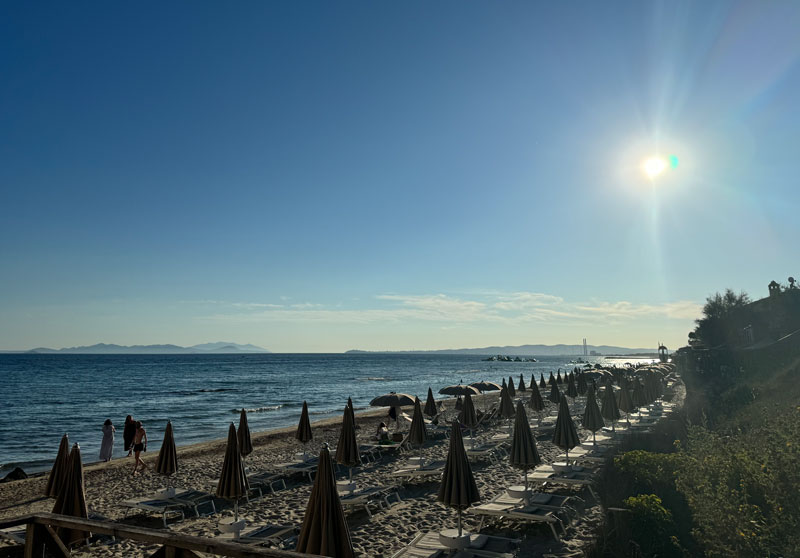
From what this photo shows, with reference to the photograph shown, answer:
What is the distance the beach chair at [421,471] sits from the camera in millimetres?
11523

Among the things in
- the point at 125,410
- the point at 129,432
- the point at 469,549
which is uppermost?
the point at 469,549

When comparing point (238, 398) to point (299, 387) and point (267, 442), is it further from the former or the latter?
point (267, 442)

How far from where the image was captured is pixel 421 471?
11.5 meters

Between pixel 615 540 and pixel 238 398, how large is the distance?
45.8 m

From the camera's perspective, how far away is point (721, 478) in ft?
22.6

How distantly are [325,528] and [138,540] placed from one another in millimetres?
2169

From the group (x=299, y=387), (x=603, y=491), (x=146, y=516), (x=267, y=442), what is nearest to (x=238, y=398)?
(x=299, y=387)

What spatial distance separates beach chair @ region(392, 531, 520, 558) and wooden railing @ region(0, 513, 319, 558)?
396cm

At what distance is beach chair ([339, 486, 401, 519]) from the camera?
30.6 ft

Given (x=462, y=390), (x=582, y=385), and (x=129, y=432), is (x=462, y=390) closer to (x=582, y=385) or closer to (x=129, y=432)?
(x=582, y=385)

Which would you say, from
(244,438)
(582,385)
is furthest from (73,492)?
(582,385)

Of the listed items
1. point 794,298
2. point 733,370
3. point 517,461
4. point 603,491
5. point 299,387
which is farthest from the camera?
point 299,387

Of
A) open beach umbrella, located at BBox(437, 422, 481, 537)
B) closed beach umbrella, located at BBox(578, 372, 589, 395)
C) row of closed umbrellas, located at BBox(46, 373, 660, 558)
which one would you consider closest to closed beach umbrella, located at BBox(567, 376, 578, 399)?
closed beach umbrella, located at BBox(578, 372, 589, 395)

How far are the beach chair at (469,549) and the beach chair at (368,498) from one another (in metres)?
2.31
